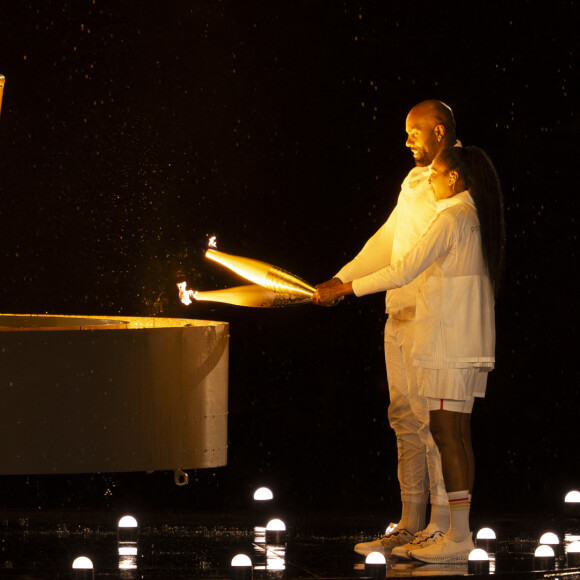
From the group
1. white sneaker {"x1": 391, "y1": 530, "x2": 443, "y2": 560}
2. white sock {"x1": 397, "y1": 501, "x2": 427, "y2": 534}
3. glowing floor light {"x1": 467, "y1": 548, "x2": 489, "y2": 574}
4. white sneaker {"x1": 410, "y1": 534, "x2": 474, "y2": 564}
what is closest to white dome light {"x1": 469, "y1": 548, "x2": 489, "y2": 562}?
glowing floor light {"x1": 467, "y1": 548, "x2": 489, "y2": 574}

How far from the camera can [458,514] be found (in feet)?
15.5

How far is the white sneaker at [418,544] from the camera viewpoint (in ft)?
15.9

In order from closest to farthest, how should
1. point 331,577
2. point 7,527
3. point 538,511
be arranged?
point 331,577 < point 7,527 < point 538,511

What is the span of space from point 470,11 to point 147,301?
179cm

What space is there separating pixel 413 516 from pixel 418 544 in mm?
187

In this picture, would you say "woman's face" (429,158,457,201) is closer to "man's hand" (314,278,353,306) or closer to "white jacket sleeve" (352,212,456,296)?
"white jacket sleeve" (352,212,456,296)

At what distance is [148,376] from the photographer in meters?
4.57

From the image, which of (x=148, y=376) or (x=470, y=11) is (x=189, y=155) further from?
(x=148, y=376)

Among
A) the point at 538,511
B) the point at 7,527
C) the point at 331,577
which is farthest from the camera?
the point at 538,511

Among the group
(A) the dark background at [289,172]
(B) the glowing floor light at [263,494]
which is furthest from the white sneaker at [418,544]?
(A) the dark background at [289,172]

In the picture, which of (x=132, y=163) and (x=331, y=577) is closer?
(x=331, y=577)

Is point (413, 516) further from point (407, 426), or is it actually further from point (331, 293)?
point (331, 293)

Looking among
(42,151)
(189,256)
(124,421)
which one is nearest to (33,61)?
(42,151)

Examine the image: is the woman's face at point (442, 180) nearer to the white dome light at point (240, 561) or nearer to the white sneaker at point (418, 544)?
the white sneaker at point (418, 544)
